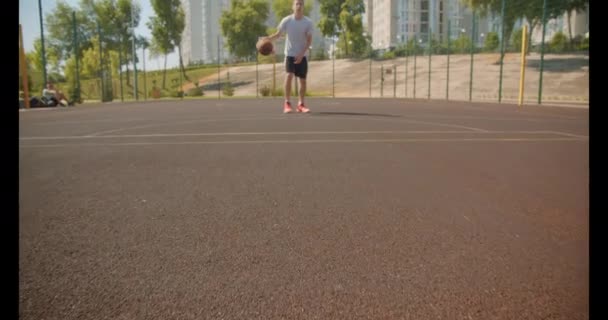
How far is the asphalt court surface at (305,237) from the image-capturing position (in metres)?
1.16

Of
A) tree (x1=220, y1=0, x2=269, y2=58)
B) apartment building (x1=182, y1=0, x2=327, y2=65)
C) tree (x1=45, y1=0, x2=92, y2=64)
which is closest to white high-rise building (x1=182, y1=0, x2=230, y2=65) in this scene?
apartment building (x1=182, y1=0, x2=327, y2=65)

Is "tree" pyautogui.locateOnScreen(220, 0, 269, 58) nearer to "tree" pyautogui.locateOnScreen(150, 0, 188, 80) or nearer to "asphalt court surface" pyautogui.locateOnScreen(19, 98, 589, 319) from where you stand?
"tree" pyautogui.locateOnScreen(150, 0, 188, 80)

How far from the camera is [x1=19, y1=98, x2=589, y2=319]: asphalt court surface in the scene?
1157 mm

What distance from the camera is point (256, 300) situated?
1.17 meters

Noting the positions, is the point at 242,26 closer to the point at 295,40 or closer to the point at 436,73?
the point at 436,73

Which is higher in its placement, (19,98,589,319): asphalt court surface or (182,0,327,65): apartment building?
(182,0,327,65): apartment building

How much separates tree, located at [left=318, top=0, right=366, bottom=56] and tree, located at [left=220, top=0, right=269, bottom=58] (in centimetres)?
862

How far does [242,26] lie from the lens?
57.6 m

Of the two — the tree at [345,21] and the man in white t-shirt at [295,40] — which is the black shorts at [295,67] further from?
the tree at [345,21]

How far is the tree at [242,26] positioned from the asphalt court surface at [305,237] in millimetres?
56286

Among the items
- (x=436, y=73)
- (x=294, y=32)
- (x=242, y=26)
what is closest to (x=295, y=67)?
(x=294, y=32)

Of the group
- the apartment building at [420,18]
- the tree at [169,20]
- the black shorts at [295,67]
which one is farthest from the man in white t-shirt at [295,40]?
the apartment building at [420,18]
